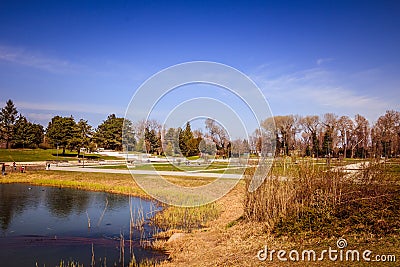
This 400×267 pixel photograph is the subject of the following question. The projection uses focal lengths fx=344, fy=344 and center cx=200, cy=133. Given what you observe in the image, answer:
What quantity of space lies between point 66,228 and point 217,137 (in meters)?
12.4

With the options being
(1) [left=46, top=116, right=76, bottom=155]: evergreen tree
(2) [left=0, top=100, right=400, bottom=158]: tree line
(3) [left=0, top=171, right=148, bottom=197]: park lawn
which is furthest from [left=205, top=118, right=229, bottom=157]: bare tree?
(1) [left=46, top=116, right=76, bottom=155]: evergreen tree

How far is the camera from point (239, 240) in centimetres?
964

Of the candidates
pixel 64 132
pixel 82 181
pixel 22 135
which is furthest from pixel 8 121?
pixel 82 181

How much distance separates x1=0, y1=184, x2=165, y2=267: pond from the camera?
9.88 m

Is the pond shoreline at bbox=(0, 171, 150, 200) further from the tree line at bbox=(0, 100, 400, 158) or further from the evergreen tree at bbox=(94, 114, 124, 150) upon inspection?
the evergreen tree at bbox=(94, 114, 124, 150)

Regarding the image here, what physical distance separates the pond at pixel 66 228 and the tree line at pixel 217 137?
5.38 meters

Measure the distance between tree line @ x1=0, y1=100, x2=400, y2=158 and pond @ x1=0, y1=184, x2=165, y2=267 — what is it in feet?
17.6

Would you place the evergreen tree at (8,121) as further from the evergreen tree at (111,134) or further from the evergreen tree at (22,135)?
the evergreen tree at (111,134)

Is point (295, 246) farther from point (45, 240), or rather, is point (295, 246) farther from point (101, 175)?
point (101, 175)

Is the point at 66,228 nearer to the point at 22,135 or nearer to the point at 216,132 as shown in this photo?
the point at 216,132

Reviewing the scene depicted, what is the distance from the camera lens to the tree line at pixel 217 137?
11.6 m

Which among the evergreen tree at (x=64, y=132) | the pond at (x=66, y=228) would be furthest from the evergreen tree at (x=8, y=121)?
the pond at (x=66, y=228)

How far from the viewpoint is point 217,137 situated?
922 inches

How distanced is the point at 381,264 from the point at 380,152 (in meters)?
4.72
